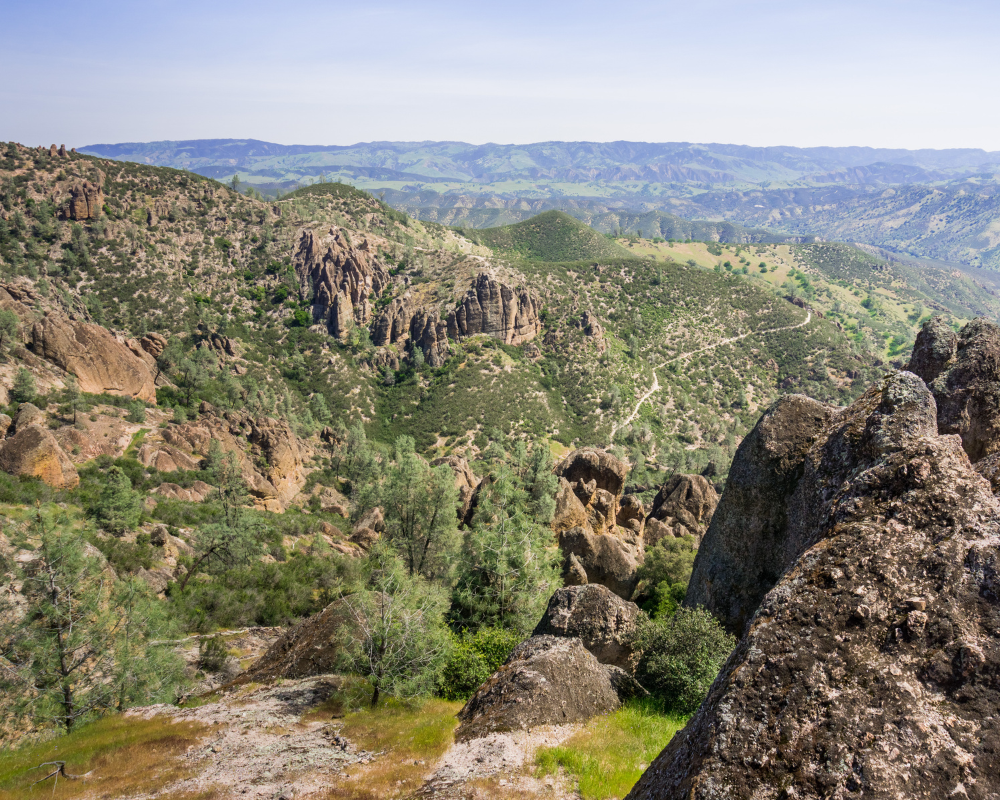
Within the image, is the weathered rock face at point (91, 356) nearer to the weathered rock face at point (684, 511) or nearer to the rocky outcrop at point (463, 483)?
the rocky outcrop at point (463, 483)

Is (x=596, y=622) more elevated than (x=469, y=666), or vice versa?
(x=596, y=622)

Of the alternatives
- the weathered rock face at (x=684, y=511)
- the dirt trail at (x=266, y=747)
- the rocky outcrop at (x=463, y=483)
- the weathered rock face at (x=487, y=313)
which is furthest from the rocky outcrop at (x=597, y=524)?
the weathered rock face at (x=487, y=313)

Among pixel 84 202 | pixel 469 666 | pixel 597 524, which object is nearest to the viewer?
pixel 469 666

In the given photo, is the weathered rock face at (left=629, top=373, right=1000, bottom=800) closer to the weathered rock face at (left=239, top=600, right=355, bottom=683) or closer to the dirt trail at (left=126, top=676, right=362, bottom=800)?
the dirt trail at (left=126, top=676, right=362, bottom=800)

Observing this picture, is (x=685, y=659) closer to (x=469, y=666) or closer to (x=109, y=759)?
(x=469, y=666)

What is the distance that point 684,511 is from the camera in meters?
58.2

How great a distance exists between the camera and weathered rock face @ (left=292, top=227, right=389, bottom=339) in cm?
14788

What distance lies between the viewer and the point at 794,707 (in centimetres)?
786

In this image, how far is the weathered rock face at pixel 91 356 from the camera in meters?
72.6

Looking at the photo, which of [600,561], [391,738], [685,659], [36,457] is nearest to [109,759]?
[391,738]

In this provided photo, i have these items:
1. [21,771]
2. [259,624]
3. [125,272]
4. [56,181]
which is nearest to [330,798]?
[21,771]

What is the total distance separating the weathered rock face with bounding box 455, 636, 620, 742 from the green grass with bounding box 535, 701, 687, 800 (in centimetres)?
85

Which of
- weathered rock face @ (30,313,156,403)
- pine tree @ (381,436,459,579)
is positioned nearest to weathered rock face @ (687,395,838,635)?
pine tree @ (381,436,459,579)

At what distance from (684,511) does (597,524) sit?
11.5 m
